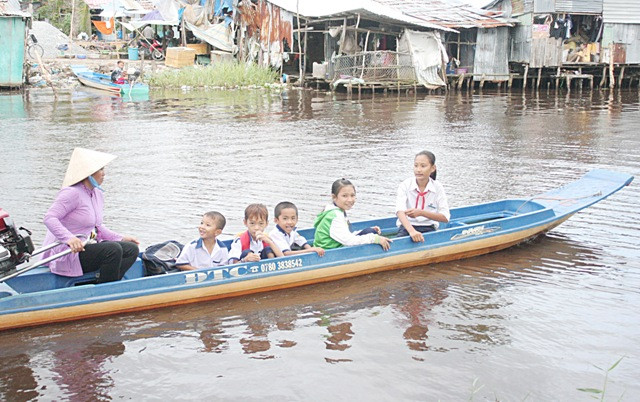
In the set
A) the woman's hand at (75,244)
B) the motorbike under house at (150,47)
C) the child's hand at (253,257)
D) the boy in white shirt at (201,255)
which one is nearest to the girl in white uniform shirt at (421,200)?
the child's hand at (253,257)

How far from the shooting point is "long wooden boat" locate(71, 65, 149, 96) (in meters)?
24.7

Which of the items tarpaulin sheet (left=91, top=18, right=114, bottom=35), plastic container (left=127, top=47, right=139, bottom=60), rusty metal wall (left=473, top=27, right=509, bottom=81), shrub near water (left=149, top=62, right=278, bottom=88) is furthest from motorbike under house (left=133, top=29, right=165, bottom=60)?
rusty metal wall (left=473, top=27, right=509, bottom=81)

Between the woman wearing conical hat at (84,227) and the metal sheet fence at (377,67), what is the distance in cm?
2095

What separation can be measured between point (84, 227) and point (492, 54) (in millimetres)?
25209

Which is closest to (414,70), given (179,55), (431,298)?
(179,55)

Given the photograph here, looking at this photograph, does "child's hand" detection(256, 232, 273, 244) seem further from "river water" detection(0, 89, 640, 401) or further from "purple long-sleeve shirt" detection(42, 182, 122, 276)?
"purple long-sleeve shirt" detection(42, 182, 122, 276)

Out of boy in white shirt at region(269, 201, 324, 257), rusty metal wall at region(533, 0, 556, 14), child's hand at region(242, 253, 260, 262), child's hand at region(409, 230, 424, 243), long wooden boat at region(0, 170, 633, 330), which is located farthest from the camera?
rusty metal wall at region(533, 0, 556, 14)

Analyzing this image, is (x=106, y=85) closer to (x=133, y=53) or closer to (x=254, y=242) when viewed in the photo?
(x=133, y=53)

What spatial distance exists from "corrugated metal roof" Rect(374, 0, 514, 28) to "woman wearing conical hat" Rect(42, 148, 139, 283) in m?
23.1

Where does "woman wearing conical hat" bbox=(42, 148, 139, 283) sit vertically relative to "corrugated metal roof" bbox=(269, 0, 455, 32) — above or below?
below

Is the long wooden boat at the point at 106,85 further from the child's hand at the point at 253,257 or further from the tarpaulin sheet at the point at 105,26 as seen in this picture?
the child's hand at the point at 253,257

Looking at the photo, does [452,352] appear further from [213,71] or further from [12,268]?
[213,71]

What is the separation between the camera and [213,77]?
27.4 m

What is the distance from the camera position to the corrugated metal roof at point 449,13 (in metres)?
27.4
